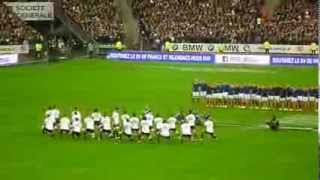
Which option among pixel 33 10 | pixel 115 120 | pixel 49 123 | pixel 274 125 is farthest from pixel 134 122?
pixel 33 10

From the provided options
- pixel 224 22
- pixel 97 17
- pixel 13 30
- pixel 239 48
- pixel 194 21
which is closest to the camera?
pixel 13 30

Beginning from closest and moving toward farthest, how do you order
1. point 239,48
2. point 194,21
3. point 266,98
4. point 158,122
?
point 158,122
point 266,98
point 239,48
point 194,21

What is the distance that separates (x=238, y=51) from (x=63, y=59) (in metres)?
12.2

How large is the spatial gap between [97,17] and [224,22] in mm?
10072

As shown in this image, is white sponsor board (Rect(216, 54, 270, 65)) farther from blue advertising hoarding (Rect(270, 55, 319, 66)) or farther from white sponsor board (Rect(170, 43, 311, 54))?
white sponsor board (Rect(170, 43, 311, 54))

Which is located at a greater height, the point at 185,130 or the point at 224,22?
the point at 224,22

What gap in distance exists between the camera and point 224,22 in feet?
190

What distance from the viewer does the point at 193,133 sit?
23.8m

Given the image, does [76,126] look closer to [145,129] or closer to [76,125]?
[76,125]

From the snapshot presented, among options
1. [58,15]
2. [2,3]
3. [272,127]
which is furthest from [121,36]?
[272,127]

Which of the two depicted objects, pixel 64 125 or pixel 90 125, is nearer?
pixel 90 125

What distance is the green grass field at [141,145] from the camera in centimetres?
1944


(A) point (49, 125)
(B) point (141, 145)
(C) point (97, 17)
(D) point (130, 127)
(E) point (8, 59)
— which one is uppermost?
(C) point (97, 17)

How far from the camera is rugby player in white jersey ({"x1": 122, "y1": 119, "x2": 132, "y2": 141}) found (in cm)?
2247
